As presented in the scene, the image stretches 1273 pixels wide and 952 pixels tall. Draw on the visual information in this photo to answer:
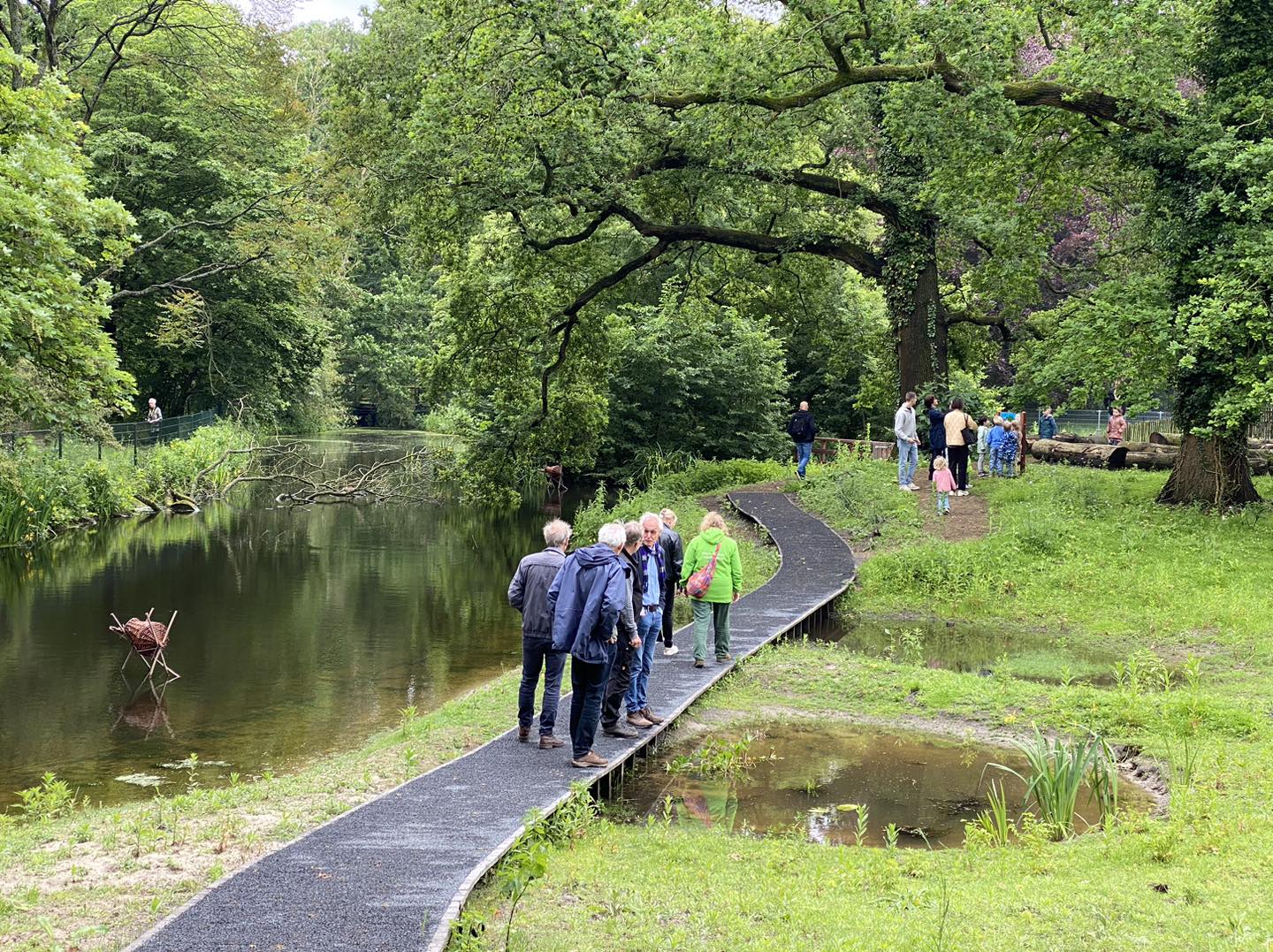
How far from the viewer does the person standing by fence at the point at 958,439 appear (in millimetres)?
21688

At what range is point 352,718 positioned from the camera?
13.3 m

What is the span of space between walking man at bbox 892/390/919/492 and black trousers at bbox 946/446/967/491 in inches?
27.4

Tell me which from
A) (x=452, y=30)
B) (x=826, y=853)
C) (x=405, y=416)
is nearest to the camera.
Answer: (x=826, y=853)

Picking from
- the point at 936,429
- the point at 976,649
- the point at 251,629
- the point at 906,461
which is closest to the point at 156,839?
the point at 251,629

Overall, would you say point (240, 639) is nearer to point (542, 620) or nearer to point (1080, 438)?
point (542, 620)

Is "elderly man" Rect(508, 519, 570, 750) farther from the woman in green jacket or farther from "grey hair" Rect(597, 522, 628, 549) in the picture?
the woman in green jacket

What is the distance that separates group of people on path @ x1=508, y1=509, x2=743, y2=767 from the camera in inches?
357

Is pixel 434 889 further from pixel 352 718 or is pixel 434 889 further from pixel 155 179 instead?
pixel 155 179

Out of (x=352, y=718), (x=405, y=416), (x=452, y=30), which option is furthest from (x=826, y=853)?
(x=405, y=416)

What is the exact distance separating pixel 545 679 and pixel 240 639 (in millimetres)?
9129

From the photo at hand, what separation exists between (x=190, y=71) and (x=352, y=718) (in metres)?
29.7

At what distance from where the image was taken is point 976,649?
15508mm

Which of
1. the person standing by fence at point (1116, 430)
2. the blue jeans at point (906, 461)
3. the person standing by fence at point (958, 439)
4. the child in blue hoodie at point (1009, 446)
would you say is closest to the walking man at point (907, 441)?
the blue jeans at point (906, 461)

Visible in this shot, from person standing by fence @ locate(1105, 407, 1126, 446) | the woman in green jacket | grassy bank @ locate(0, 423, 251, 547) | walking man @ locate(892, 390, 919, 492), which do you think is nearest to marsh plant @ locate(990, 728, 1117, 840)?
the woman in green jacket
